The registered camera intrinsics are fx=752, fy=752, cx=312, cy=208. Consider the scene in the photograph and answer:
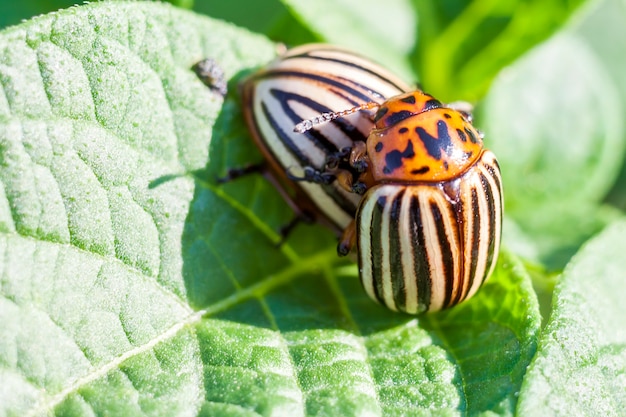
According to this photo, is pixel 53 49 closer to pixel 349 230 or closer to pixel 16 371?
pixel 16 371

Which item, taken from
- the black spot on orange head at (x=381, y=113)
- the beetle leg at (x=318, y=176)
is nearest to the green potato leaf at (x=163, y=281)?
the beetle leg at (x=318, y=176)

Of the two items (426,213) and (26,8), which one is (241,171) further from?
(26,8)

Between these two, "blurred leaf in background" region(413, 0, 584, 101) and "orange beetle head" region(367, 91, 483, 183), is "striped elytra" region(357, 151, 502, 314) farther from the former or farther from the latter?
"blurred leaf in background" region(413, 0, 584, 101)

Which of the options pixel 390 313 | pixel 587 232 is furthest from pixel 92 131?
pixel 587 232

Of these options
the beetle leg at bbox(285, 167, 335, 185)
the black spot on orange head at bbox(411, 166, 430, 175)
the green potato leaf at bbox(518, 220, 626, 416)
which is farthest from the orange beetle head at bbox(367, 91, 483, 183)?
the green potato leaf at bbox(518, 220, 626, 416)

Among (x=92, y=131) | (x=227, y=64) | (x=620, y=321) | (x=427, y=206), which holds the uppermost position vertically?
(x=227, y=64)

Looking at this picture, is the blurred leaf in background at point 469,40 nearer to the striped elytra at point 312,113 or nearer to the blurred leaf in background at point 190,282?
the blurred leaf in background at point 190,282

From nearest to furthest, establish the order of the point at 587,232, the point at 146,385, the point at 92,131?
the point at 146,385 < the point at 92,131 < the point at 587,232
